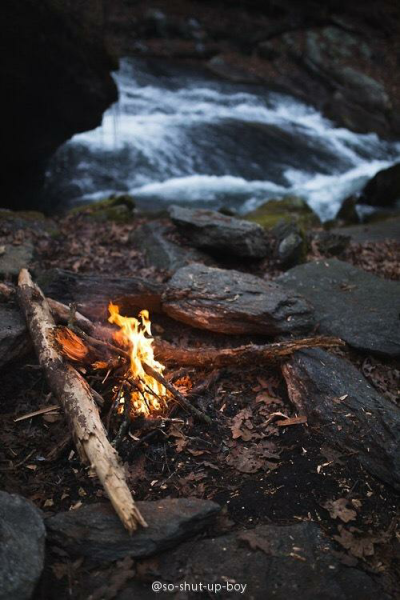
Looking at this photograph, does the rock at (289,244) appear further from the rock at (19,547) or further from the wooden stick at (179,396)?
the rock at (19,547)

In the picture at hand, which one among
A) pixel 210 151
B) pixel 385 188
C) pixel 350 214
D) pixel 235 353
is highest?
pixel 235 353

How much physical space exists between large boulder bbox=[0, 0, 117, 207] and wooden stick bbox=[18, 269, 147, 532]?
6.62 metres

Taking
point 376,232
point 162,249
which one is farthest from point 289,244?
point 376,232

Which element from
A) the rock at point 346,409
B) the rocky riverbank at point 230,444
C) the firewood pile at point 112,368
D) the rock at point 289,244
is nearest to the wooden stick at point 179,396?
the firewood pile at point 112,368

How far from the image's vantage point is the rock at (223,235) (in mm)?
6559

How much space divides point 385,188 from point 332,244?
6573 mm

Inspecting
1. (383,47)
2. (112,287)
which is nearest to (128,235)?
(112,287)

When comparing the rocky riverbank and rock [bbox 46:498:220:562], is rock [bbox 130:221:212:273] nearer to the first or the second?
the rocky riverbank

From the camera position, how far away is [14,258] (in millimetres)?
5816

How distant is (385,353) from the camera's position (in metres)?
4.85

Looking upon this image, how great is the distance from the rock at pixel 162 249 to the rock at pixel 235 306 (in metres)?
1.29

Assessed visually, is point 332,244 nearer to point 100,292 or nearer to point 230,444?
point 100,292

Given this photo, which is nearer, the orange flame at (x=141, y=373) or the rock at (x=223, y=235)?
the orange flame at (x=141, y=373)

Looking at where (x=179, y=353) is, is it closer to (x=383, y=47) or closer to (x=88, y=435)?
(x=88, y=435)
